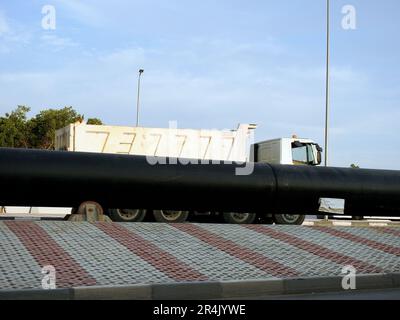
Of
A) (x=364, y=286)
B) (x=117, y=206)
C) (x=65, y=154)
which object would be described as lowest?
(x=364, y=286)

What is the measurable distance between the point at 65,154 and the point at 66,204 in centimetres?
99

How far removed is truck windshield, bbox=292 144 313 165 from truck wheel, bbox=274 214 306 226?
5772 millimetres

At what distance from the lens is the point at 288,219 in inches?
536

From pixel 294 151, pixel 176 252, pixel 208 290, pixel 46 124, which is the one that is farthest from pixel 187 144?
pixel 46 124

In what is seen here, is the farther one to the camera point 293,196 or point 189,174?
point 293,196

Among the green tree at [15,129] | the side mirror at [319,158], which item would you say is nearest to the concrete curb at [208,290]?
the side mirror at [319,158]

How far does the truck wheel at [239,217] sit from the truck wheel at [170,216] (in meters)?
0.95

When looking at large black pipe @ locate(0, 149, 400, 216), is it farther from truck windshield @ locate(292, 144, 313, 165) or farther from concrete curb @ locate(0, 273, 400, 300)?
truck windshield @ locate(292, 144, 313, 165)

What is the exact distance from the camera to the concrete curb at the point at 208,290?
6.43 meters

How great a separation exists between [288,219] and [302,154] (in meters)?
6.09
